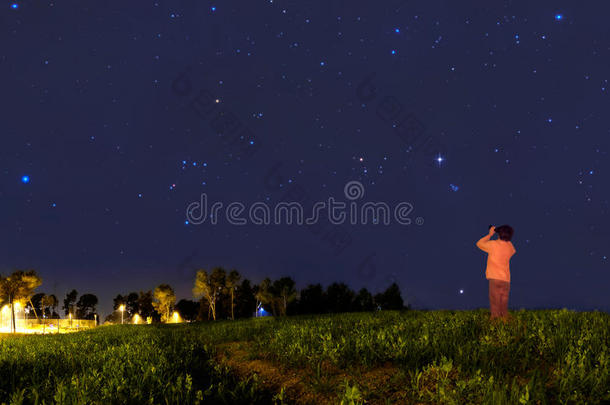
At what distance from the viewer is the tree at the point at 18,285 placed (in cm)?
4109

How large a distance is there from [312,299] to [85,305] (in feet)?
350

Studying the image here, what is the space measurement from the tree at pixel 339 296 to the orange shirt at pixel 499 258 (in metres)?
48.8

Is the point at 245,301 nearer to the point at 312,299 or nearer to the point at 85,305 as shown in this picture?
the point at 312,299

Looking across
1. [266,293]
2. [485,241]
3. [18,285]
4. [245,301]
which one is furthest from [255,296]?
[485,241]

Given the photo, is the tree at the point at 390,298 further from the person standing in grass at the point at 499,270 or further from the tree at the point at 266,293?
the person standing in grass at the point at 499,270

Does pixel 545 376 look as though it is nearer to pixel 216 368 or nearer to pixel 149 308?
pixel 216 368

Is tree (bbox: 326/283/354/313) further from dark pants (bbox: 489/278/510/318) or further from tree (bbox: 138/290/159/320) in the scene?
tree (bbox: 138/290/159/320)

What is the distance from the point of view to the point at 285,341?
8.50 m

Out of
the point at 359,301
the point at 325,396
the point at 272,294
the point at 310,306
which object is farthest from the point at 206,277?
the point at 325,396

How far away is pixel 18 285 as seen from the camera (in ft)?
137

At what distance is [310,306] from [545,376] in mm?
54207

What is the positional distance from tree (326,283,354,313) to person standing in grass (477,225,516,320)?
4861 cm

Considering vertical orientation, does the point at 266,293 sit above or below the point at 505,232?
below

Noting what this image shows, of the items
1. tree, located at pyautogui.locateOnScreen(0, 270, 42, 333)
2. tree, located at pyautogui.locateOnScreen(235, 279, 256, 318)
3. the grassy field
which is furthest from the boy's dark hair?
tree, located at pyautogui.locateOnScreen(235, 279, 256, 318)
